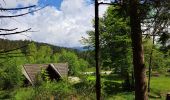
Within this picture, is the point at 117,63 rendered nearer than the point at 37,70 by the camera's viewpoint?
Yes

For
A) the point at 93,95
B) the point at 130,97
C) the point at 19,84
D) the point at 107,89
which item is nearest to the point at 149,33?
the point at 93,95

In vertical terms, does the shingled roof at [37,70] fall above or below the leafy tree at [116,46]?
below

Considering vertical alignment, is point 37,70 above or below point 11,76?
above

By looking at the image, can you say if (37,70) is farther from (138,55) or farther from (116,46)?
(138,55)

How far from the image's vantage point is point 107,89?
51688mm

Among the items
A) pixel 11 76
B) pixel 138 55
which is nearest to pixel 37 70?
pixel 11 76

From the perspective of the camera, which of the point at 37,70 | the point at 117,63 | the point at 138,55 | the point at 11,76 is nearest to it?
the point at 138,55

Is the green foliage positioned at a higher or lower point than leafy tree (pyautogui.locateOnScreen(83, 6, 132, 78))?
lower

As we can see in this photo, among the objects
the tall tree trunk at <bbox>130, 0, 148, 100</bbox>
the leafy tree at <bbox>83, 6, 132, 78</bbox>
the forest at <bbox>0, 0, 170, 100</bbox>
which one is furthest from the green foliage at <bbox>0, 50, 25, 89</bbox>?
the tall tree trunk at <bbox>130, 0, 148, 100</bbox>

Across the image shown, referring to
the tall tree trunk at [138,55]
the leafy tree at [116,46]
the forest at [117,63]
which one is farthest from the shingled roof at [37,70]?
the tall tree trunk at [138,55]

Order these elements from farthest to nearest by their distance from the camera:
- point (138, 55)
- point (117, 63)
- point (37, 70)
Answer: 1. point (37, 70)
2. point (117, 63)
3. point (138, 55)

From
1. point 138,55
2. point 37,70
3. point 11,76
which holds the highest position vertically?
point 138,55

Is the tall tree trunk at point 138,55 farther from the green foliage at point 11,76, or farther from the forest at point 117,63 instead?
the green foliage at point 11,76

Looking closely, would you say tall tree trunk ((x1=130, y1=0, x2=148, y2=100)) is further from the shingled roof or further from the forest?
the shingled roof
